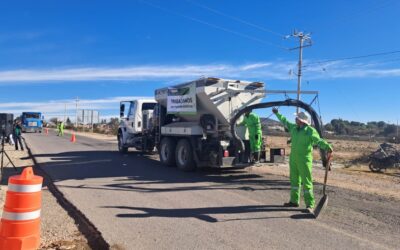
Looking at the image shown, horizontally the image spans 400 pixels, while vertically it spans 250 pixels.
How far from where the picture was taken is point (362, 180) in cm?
1345

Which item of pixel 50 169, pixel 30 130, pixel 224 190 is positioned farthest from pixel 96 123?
pixel 224 190

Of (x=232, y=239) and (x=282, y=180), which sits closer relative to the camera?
(x=232, y=239)

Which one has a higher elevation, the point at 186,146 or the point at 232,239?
the point at 186,146

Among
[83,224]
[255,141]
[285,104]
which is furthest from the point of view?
[255,141]

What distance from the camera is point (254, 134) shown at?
1326cm

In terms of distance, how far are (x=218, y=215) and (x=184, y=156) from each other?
6.77 metres

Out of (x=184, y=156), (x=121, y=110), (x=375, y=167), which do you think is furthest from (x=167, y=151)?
(x=375, y=167)

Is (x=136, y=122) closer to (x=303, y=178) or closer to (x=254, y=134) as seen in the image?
(x=254, y=134)

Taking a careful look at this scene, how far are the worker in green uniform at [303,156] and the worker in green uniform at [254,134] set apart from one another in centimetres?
473

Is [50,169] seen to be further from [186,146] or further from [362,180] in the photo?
[362,180]

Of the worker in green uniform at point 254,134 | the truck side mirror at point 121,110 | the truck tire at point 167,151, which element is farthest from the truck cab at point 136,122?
the worker in green uniform at point 254,134

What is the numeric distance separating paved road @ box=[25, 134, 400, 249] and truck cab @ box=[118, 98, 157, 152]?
6539 millimetres

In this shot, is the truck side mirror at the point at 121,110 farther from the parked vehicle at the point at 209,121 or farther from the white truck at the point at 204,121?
the parked vehicle at the point at 209,121

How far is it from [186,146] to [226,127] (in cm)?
158
